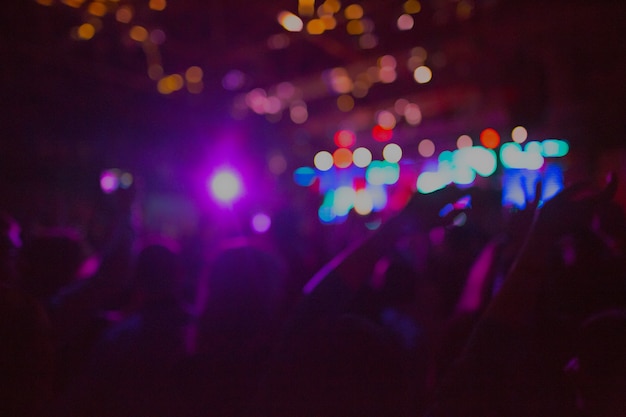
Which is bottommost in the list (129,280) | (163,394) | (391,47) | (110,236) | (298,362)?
(163,394)

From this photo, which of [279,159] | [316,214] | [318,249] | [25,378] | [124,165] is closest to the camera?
[25,378]

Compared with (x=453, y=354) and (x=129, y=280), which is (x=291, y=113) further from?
(x=453, y=354)

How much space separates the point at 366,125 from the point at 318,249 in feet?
32.4

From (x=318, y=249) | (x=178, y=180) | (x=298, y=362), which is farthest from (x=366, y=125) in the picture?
(x=298, y=362)

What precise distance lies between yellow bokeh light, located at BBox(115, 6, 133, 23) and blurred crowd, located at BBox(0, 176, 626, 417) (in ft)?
11.5

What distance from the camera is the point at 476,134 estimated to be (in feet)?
38.2

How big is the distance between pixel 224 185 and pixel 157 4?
4.96 meters

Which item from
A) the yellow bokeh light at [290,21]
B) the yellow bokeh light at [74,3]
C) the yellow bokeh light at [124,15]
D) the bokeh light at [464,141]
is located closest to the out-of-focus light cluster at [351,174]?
the bokeh light at [464,141]

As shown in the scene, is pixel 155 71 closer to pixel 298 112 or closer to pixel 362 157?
pixel 298 112

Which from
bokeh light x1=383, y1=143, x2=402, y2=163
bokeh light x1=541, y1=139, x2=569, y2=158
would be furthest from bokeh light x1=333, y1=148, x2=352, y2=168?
bokeh light x1=541, y1=139, x2=569, y2=158

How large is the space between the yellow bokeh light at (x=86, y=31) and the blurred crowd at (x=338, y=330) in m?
4.21

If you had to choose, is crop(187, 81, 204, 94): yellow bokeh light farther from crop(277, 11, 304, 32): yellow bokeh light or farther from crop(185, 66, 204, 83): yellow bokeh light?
crop(277, 11, 304, 32): yellow bokeh light

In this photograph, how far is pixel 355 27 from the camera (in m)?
6.47

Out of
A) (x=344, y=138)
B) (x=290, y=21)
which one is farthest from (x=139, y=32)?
(x=344, y=138)
